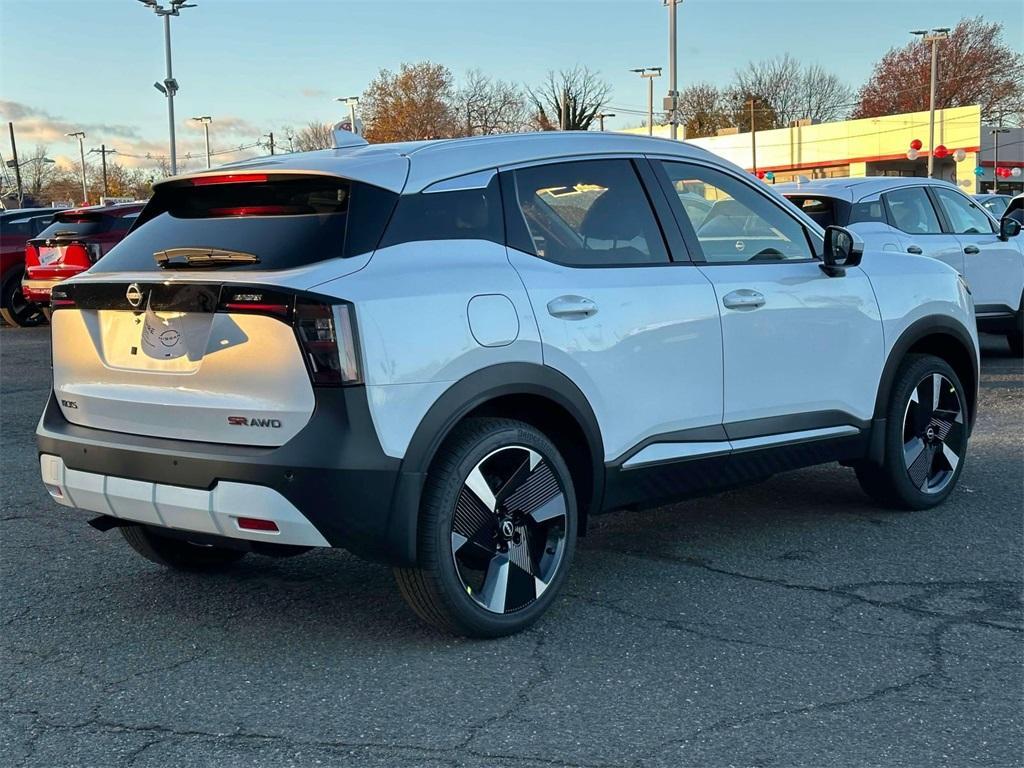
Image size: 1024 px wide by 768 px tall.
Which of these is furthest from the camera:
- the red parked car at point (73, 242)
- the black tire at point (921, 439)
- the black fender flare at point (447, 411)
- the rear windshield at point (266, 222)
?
the red parked car at point (73, 242)

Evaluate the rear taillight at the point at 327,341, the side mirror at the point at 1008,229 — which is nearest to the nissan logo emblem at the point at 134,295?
the rear taillight at the point at 327,341

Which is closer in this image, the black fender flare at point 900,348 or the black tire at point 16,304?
the black fender flare at point 900,348

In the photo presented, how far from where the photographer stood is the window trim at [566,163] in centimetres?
439

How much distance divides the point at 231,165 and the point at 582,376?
4.86 ft

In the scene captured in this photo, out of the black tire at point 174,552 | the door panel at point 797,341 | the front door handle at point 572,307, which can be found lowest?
the black tire at point 174,552

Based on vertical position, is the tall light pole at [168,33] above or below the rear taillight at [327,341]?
above

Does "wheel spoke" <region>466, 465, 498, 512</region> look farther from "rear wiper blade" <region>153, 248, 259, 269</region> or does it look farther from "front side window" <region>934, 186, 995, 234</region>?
"front side window" <region>934, 186, 995, 234</region>

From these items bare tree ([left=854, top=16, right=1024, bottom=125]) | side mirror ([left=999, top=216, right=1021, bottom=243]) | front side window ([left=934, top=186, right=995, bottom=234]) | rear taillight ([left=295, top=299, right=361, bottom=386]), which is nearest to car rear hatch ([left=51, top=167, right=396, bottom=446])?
rear taillight ([left=295, top=299, right=361, bottom=386])

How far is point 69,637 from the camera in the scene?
14.1 ft

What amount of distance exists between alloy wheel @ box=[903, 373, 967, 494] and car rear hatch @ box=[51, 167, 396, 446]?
3.13 metres

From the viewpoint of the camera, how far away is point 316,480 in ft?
12.3

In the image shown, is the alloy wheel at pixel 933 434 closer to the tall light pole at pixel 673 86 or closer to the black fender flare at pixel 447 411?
the black fender flare at pixel 447 411

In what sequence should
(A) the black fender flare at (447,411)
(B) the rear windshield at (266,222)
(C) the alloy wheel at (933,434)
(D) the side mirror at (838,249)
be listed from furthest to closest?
(C) the alloy wheel at (933,434) → (D) the side mirror at (838,249) → (B) the rear windshield at (266,222) → (A) the black fender flare at (447,411)

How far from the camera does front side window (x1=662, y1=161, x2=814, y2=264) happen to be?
508cm
